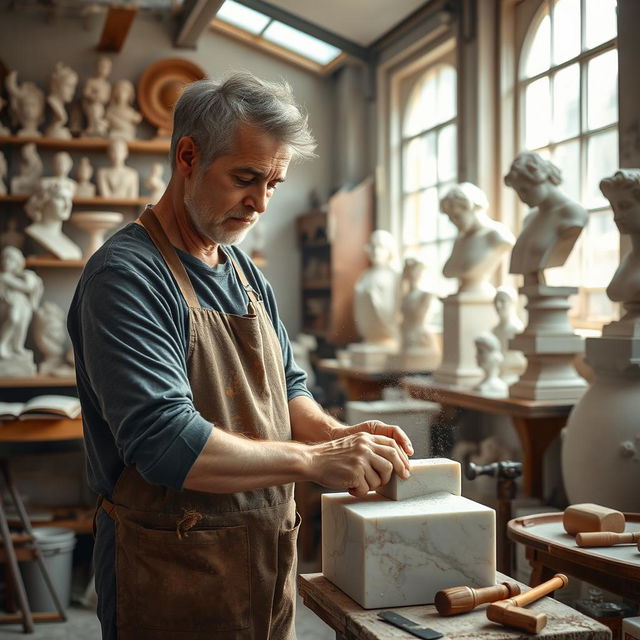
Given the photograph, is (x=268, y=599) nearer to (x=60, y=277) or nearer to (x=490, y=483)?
(x=490, y=483)

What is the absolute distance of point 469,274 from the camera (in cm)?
378

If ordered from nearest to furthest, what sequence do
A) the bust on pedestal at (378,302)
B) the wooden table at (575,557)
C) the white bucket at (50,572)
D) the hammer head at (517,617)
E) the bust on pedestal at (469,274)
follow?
the hammer head at (517,617)
the wooden table at (575,557)
the bust on pedestal at (469,274)
the white bucket at (50,572)
the bust on pedestal at (378,302)

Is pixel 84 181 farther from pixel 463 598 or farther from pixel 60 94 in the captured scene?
pixel 463 598

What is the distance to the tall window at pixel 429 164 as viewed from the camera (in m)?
4.71

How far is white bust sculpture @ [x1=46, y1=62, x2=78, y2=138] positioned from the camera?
16.8 ft

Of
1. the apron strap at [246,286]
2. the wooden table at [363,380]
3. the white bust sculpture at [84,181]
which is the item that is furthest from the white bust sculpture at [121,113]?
the apron strap at [246,286]

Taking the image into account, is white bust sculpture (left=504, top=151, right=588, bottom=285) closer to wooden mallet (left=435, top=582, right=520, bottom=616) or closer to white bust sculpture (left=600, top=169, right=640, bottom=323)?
white bust sculpture (left=600, top=169, right=640, bottom=323)

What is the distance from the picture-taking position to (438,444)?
1683 mm

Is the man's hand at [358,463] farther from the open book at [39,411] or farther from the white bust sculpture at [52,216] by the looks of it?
the white bust sculpture at [52,216]

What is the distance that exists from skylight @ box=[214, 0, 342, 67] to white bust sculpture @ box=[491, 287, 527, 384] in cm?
236

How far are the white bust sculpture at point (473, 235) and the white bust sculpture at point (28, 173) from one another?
2.60 m

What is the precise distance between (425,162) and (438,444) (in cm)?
358

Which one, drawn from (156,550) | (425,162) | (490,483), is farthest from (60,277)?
(156,550)

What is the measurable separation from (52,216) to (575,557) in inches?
153
